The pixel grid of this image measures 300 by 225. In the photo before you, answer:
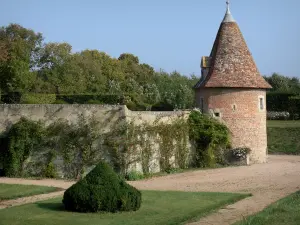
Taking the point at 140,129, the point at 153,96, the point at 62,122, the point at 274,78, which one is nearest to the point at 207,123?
the point at 140,129

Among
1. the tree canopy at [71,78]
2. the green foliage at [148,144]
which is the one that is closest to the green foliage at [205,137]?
the green foliage at [148,144]

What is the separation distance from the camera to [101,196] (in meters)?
13.1

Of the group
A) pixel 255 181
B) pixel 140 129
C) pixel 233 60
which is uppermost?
pixel 233 60

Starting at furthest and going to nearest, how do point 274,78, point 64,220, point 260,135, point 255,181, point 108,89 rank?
point 274,78 < point 108,89 < point 260,135 < point 255,181 < point 64,220

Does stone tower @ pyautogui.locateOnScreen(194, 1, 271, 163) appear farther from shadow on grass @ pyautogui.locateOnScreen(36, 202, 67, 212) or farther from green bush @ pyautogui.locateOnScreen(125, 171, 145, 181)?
shadow on grass @ pyautogui.locateOnScreen(36, 202, 67, 212)

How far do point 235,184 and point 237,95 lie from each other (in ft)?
29.6

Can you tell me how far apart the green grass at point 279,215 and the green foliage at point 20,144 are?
1127cm

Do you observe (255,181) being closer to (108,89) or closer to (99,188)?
(99,188)

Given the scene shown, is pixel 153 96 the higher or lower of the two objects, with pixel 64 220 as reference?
higher

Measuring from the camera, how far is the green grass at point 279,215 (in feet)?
37.8

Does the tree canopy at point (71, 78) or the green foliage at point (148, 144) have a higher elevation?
the tree canopy at point (71, 78)

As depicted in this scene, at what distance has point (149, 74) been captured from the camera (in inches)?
2891

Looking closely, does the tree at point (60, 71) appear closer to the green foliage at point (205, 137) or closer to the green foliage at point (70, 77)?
the green foliage at point (70, 77)

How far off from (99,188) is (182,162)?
12866 mm
